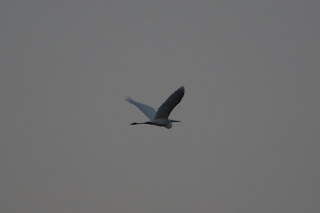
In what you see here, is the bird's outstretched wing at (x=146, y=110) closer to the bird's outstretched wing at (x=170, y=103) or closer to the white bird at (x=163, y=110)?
the white bird at (x=163, y=110)

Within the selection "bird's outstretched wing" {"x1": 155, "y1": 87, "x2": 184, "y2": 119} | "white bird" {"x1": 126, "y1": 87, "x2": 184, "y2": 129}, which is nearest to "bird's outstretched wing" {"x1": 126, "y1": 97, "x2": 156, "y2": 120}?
"white bird" {"x1": 126, "y1": 87, "x2": 184, "y2": 129}

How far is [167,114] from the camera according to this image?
3212 centimetres

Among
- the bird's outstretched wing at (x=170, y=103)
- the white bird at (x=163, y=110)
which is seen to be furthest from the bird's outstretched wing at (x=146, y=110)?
the bird's outstretched wing at (x=170, y=103)

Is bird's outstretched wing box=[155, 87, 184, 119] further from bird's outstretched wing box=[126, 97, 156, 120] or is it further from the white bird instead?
bird's outstretched wing box=[126, 97, 156, 120]

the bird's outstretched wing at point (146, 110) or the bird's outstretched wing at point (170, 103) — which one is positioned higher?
the bird's outstretched wing at point (170, 103)

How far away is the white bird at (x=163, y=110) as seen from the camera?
30016 mm

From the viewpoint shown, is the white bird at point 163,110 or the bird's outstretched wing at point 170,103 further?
the white bird at point 163,110

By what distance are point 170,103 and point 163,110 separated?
96 cm

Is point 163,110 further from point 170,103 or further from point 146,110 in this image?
point 146,110

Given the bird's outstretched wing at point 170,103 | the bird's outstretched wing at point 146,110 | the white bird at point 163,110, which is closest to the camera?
the bird's outstretched wing at point 170,103

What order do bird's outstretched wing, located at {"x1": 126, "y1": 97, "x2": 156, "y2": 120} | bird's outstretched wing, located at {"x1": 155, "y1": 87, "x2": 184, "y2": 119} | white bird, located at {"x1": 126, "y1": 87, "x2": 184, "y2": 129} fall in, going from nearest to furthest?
bird's outstretched wing, located at {"x1": 155, "y1": 87, "x2": 184, "y2": 119}
white bird, located at {"x1": 126, "y1": 87, "x2": 184, "y2": 129}
bird's outstretched wing, located at {"x1": 126, "y1": 97, "x2": 156, "y2": 120}

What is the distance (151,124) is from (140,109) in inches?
139

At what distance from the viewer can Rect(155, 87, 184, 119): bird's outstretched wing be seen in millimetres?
29812

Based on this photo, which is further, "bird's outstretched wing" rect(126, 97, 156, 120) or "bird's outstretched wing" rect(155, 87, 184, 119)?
"bird's outstretched wing" rect(126, 97, 156, 120)
